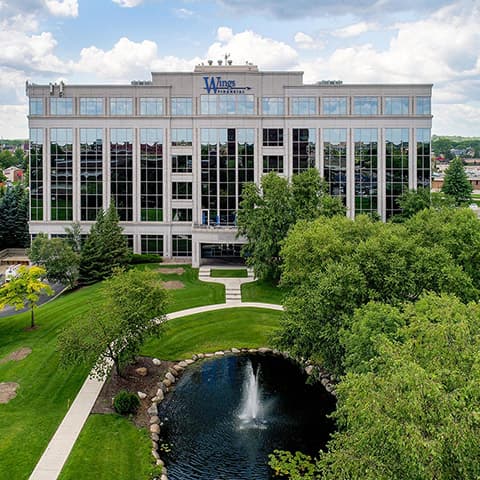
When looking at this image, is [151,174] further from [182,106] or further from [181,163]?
[182,106]

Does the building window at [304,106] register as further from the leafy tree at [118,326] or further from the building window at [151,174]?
the leafy tree at [118,326]

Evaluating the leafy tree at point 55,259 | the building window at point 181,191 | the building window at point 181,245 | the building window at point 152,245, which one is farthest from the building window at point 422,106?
the leafy tree at point 55,259

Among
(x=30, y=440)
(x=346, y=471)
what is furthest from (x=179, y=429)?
(x=346, y=471)

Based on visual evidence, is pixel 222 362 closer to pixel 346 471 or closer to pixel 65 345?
pixel 65 345

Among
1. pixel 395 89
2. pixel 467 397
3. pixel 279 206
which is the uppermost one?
pixel 395 89

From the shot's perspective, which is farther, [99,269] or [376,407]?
[99,269]

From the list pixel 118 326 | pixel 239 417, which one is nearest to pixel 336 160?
pixel 118 326

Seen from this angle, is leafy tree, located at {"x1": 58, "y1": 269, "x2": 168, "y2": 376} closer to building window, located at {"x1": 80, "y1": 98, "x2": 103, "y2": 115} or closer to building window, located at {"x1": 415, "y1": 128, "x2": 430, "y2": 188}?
building window, located at {"x1": 80, "y1": 98, "x2": 103, "y2": 115}
